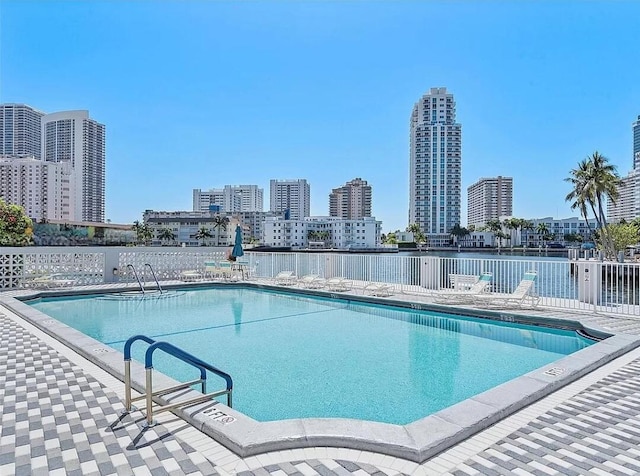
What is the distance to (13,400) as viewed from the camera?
362cm

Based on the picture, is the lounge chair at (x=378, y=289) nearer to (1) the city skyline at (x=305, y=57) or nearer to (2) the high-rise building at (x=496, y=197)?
(1) the city skyline at (x=305, y=57)

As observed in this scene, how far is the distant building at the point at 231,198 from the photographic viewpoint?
154m

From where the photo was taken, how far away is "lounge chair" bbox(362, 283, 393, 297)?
11180mm

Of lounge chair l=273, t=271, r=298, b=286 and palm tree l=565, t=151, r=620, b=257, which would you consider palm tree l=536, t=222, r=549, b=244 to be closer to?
palm tree l=565, t=151, r=620, b=257

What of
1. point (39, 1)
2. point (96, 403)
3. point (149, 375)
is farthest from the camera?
point (39, 1)

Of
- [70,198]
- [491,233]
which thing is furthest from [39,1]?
[491,233]

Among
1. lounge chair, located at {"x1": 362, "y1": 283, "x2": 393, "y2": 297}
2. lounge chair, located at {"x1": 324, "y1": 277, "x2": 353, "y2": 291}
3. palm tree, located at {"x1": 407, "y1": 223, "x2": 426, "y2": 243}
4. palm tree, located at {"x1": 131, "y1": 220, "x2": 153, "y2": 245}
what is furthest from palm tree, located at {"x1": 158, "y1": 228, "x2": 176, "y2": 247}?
lounge chair, located at {"x1": 362, "y1": 283, "x2": 393, "y2": 297}

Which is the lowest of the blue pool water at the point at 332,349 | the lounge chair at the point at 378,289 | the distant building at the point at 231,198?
the blue pool water at the point at 332,349

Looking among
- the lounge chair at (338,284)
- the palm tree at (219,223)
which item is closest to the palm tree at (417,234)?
the palm tree at (219,223)

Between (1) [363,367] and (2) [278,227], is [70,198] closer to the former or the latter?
(2) [278,227]

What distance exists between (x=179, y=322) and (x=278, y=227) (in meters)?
85.4

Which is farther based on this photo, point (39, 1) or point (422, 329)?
point (39, 1)

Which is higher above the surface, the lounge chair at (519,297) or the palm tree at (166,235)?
the palm tree at (166,235)

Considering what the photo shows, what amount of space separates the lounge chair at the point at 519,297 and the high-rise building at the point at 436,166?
97500 millimetres
